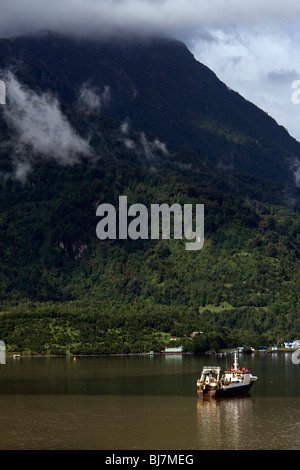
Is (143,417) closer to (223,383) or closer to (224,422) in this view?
(224,422)

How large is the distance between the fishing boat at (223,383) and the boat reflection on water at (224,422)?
138 cm

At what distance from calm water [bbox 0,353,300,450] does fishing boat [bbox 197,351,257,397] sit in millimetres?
2232

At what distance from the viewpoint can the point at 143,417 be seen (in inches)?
5438

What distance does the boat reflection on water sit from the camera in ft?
387

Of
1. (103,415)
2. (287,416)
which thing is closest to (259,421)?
(287,416)

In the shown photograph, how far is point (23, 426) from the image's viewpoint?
131 m

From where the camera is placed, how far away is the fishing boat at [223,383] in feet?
527

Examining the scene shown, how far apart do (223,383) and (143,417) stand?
33.9 m

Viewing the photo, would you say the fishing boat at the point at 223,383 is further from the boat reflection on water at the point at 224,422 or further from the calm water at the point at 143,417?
the calm water at the point at 143,417

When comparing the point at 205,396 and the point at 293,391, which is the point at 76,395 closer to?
the point at 205,396

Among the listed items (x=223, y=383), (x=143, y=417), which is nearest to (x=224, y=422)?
(x=143, y=417)

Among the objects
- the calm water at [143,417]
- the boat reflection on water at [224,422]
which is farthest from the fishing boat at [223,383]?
the calm water at [143,417]
